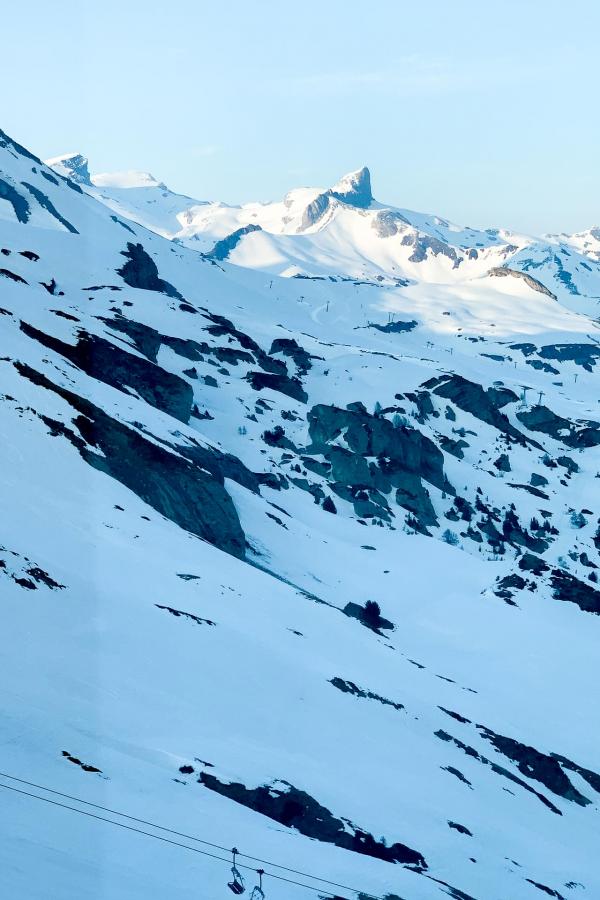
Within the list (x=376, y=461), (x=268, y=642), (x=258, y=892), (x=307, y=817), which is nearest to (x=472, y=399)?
(x=376, y=461)

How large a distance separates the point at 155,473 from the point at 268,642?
59.4 ft

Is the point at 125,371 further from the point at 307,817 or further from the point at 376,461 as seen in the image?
the point at 307,817

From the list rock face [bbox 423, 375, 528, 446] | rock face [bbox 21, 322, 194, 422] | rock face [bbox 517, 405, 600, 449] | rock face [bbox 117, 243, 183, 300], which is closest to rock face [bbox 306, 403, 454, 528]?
rock face [bbox 21, 322, 194, 422]

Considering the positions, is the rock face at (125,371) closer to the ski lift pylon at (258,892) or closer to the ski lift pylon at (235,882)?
the ski lift pylon at (235,882)

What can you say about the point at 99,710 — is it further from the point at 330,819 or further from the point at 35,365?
the point at 35,365

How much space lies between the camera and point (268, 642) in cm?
3716

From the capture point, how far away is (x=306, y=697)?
33688mm

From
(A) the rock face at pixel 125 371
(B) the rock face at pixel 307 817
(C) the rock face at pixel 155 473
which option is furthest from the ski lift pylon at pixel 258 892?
(A) the rock face at pixel 125 371

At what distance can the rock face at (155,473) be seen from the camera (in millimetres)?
49156

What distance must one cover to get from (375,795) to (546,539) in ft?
221

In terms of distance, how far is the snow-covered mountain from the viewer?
70.5ft

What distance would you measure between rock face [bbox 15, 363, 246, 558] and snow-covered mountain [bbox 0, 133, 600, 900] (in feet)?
0.62

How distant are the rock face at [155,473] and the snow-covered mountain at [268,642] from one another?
0.19m

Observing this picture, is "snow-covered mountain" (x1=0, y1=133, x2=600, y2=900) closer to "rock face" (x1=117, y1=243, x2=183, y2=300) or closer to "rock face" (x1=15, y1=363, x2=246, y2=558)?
"rock face" (x1=15, y1=363, x2=246, y2=558)
